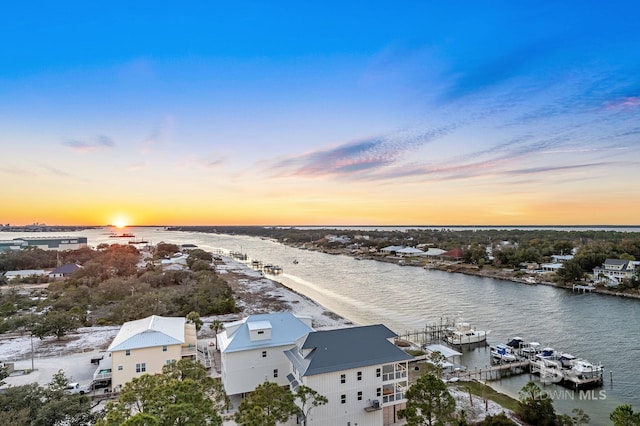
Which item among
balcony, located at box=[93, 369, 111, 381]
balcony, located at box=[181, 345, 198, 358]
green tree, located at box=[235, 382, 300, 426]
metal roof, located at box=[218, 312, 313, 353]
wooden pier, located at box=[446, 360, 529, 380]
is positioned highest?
metal roof, located at box=[218, 312, 313, 353]

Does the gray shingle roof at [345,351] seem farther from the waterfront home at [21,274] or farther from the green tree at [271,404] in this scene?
the waterfront home at [21,274]

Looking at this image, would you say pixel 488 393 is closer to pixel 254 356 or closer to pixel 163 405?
pixel 254 356

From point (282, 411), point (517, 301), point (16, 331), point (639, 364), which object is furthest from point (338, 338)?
point (517, 301)

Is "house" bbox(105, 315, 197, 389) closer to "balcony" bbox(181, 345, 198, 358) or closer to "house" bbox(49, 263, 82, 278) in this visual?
"balcony" bbox(181, 345, 198, 358)

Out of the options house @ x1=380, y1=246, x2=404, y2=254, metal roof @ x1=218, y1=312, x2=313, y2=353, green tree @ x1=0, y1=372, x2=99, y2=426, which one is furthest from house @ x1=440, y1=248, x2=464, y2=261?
green tree @ x1=0, y1=372, x2=99, y2=426

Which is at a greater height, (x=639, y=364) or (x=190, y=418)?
(x=190, y=418)

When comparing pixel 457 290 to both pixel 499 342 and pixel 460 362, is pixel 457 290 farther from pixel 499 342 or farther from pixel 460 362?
pixel 460 362

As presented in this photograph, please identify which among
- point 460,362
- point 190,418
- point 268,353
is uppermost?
point 190,418
